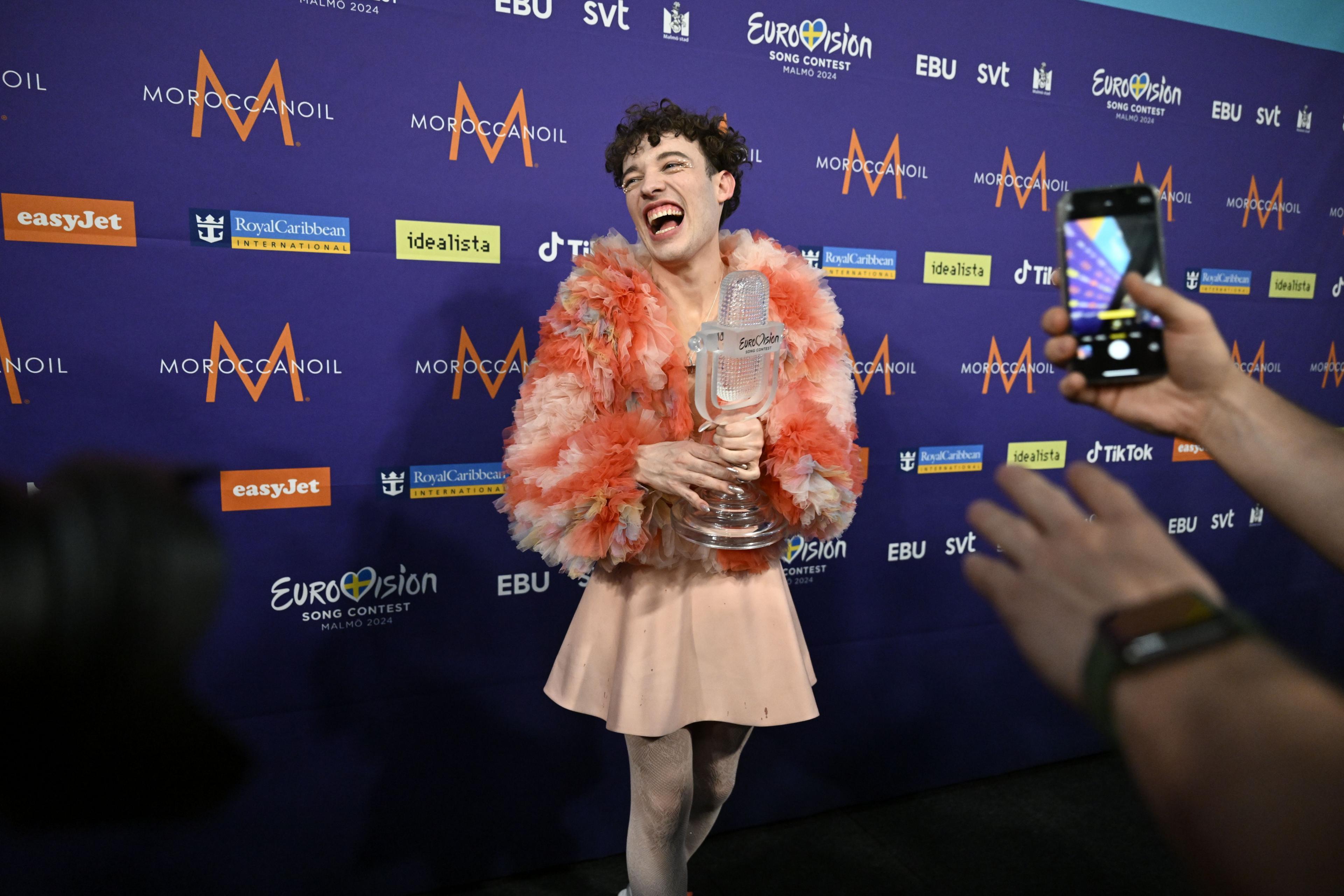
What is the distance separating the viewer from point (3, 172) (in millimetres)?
1688

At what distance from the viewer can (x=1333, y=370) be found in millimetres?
3258

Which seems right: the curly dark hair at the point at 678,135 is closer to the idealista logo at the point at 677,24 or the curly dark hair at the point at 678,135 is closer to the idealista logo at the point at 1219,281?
the idealista logo at the point at 677,24

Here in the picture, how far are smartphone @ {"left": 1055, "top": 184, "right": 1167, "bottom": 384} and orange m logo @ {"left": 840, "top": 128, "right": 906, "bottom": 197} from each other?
5.29 feet

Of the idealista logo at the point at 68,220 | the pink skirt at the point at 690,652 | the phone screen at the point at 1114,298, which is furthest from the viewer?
the idealista logo at the point at 68,220

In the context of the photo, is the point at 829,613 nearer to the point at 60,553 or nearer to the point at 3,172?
the point at 60,553

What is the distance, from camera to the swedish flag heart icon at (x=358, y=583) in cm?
208

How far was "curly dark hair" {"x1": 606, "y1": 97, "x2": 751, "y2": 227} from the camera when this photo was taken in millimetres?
1589

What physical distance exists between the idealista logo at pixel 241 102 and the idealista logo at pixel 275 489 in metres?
0.80

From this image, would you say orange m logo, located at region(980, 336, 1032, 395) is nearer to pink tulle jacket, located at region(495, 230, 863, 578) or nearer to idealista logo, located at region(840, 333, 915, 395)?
idealista logo, located at region(840, 333, 915, 395)

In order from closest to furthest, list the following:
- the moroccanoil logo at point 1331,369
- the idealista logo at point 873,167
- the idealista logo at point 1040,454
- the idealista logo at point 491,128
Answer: the idealista logo at point 491,128, the idealista logo at point 873,167, the idealista logo at point 1040,454, the moroccanoil logo at point 1331,369

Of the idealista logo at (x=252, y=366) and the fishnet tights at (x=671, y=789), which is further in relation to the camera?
the idealista logo at (x=252, y=366)

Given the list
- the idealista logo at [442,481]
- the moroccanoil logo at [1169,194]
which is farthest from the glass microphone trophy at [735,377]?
the moroccanoil logo at [1169,194]

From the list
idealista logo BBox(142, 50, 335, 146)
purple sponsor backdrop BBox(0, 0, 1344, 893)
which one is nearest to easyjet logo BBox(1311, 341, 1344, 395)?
purple sponsor backdrop BBox(0, 0, 1344, 893)

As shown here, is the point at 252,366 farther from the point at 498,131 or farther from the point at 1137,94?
the point at 1137,94
